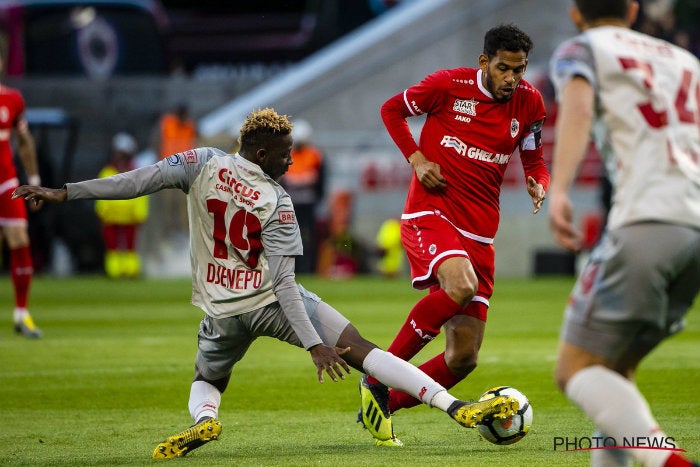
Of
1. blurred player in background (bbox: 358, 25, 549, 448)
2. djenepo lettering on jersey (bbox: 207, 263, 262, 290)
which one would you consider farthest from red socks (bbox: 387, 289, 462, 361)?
djenepo lettering on jersey (bbox: 207, 263, 262, 290)

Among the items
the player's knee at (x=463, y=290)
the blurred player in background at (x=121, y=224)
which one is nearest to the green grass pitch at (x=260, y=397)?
the player's knee at (x=463, y=290)

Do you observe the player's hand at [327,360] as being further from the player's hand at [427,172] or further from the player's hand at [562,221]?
the player's hand at [562,221]

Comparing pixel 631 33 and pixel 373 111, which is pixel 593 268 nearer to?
pixel 631 33

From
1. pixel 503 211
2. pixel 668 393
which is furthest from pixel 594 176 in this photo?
pixel 668 393

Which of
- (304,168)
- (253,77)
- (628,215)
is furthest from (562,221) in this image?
(253,77)

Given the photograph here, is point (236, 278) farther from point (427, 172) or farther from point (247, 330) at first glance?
point (427, 172)

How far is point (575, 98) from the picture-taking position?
4453mm

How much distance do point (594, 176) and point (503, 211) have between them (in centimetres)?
164

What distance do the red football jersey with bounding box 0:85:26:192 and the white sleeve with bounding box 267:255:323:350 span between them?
6.60m

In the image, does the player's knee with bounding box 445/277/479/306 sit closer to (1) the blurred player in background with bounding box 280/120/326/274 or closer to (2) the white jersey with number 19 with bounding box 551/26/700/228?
(2) the white jersey with number 19 with bounding box 551/26/700/228

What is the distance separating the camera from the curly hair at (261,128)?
6477 millimetres

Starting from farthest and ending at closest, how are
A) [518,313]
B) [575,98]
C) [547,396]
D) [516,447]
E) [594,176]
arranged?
[594,176] < [518,313] < [547,396] < [516,447] < [575,98]

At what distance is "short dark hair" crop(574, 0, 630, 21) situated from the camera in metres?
4.60

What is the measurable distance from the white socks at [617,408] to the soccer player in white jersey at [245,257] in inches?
72.1
